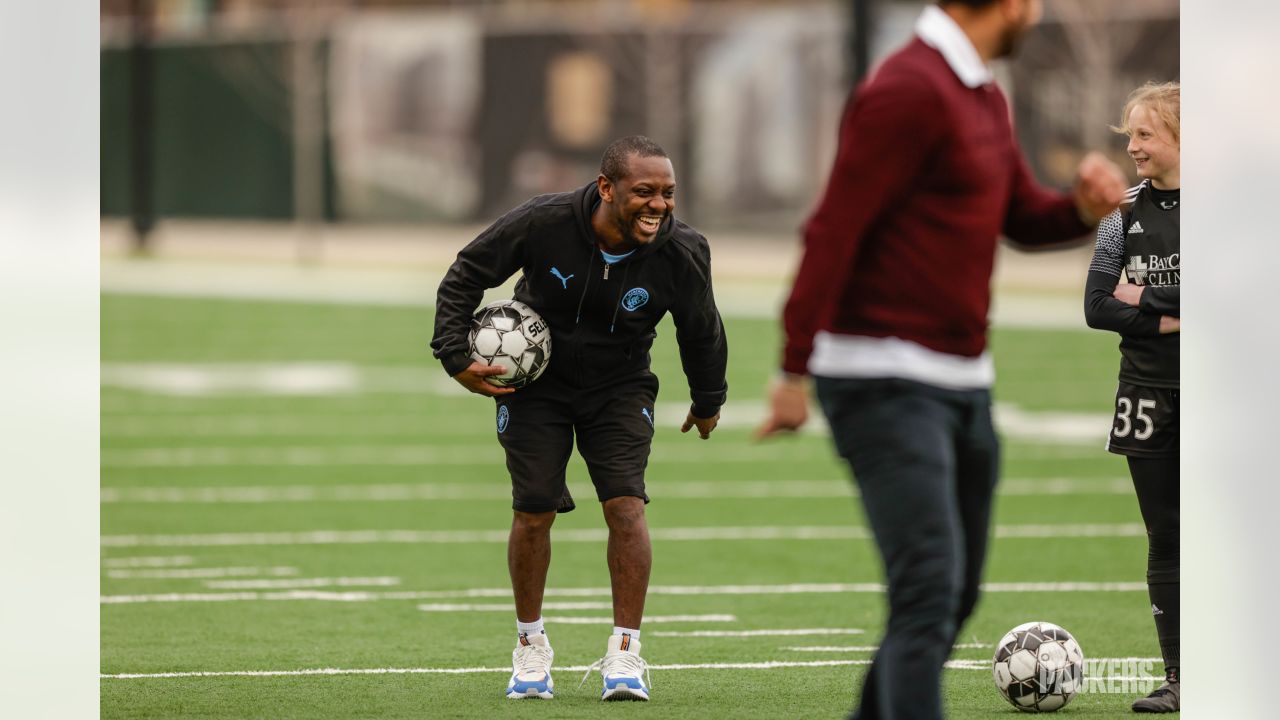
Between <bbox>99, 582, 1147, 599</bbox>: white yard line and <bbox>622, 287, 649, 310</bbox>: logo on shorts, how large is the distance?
3270 mm

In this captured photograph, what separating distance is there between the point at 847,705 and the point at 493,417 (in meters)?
11.9

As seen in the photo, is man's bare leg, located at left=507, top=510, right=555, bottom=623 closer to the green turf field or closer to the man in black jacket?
the man in black jacket

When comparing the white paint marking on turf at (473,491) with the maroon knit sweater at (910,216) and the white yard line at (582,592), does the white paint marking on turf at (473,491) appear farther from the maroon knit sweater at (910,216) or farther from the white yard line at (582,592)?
the maroon knit sweater at (910,216)

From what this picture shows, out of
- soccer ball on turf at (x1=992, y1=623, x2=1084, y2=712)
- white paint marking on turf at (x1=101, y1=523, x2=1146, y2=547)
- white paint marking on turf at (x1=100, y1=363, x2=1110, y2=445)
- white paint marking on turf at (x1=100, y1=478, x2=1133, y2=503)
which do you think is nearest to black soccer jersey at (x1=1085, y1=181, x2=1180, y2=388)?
soccer ball on turf at (x1=992, y1=623, x2=1084, y2=712)

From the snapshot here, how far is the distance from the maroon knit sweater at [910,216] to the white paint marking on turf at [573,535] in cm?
707

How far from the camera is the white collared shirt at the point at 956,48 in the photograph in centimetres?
515

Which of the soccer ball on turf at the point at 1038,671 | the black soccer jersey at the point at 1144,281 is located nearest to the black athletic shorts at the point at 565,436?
the soccer ball on turf at the point at 1038,671

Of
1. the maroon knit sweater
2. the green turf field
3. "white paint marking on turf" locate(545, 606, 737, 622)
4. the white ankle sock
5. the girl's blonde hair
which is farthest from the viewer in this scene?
"white paint marking on turf" locate(545, 606, 737, 622)

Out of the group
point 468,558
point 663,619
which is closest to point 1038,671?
point 663,619

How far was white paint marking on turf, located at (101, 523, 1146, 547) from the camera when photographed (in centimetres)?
1217

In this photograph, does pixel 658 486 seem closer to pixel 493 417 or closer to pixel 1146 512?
pixel 493 417

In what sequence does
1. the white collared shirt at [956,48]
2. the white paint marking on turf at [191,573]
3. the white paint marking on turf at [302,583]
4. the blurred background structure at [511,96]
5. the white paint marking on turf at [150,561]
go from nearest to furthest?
the white collared shirt at [956,48]
the white paint marking on turf at [302,583]
the white paint marking on turf at [191,573]
the white paint marking on turf at [150,561]
the blurred background structure at [511,96]

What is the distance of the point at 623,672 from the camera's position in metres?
7.13

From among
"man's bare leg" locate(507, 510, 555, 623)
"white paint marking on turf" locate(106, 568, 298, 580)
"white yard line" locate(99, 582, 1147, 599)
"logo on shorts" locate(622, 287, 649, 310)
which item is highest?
"logo on shorts" locate(622, 287, 649, 310)
